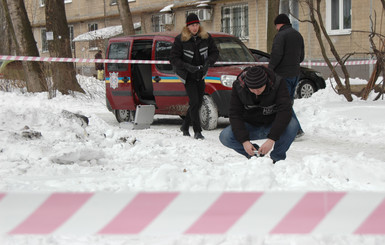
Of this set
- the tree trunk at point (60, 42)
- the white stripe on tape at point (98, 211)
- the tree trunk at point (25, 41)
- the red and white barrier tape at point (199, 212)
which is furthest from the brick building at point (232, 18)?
the white stripe on tape at point (98, 211)

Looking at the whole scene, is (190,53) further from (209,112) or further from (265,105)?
(265,105)

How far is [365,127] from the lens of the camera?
9.23 meters

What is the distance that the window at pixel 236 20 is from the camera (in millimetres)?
Result: 26419

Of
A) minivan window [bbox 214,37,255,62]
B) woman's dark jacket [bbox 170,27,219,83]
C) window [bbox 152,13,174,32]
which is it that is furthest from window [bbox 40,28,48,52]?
woman's dark jacket [bbox 170,27,219,83]

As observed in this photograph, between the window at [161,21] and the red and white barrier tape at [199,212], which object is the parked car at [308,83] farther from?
the window at [161,21]

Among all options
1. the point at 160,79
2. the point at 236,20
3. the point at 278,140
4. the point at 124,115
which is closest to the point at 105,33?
the point at 236,20

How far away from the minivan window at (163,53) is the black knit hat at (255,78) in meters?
5.61

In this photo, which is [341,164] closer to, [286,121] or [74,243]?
[286,121]

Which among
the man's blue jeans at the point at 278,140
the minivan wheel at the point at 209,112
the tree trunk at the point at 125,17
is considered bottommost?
the minivan wheel at the point at 209,112

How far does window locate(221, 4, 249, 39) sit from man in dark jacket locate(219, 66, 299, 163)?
70.0 ft

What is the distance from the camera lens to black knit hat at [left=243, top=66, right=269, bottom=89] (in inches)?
185

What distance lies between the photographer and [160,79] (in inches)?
406

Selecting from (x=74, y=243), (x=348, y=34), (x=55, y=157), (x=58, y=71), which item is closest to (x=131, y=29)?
(x=58, y=71)

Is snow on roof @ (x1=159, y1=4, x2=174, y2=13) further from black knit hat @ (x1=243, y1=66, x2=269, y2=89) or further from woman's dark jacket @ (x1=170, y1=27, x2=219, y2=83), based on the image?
black knit hat @ (x1=243, y1=66, x2=269, y2=89)
